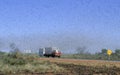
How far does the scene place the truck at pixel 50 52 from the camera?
73688 millimetres

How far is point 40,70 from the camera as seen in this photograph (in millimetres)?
26125

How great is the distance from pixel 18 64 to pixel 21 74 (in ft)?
25.6

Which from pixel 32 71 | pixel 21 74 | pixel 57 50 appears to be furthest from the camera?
pixel 57 50

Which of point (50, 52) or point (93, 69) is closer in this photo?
point (93, 69)

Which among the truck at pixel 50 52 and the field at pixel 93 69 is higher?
the truck at pixel 50 52

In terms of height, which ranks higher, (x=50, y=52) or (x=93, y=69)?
(x=50, y=52)

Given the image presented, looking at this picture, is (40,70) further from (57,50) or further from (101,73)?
(57,50)

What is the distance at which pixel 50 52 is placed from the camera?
77750mm

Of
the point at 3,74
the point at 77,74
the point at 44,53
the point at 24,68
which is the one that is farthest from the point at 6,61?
the point at 44,53

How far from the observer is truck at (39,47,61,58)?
73688 millimetres

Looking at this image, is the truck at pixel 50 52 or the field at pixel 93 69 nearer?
the field at pixel 93 69

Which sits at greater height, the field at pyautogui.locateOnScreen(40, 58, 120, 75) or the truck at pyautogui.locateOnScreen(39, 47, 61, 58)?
the truck at pyautogui.locateOnScreen(39, 47, 61, 58)

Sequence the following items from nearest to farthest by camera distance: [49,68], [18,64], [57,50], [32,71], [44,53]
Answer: [32,71] < [49,68] < [18,64] < [57,50] < [44,53]

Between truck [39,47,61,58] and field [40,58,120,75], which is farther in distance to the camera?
truck [39,47,61,58]
